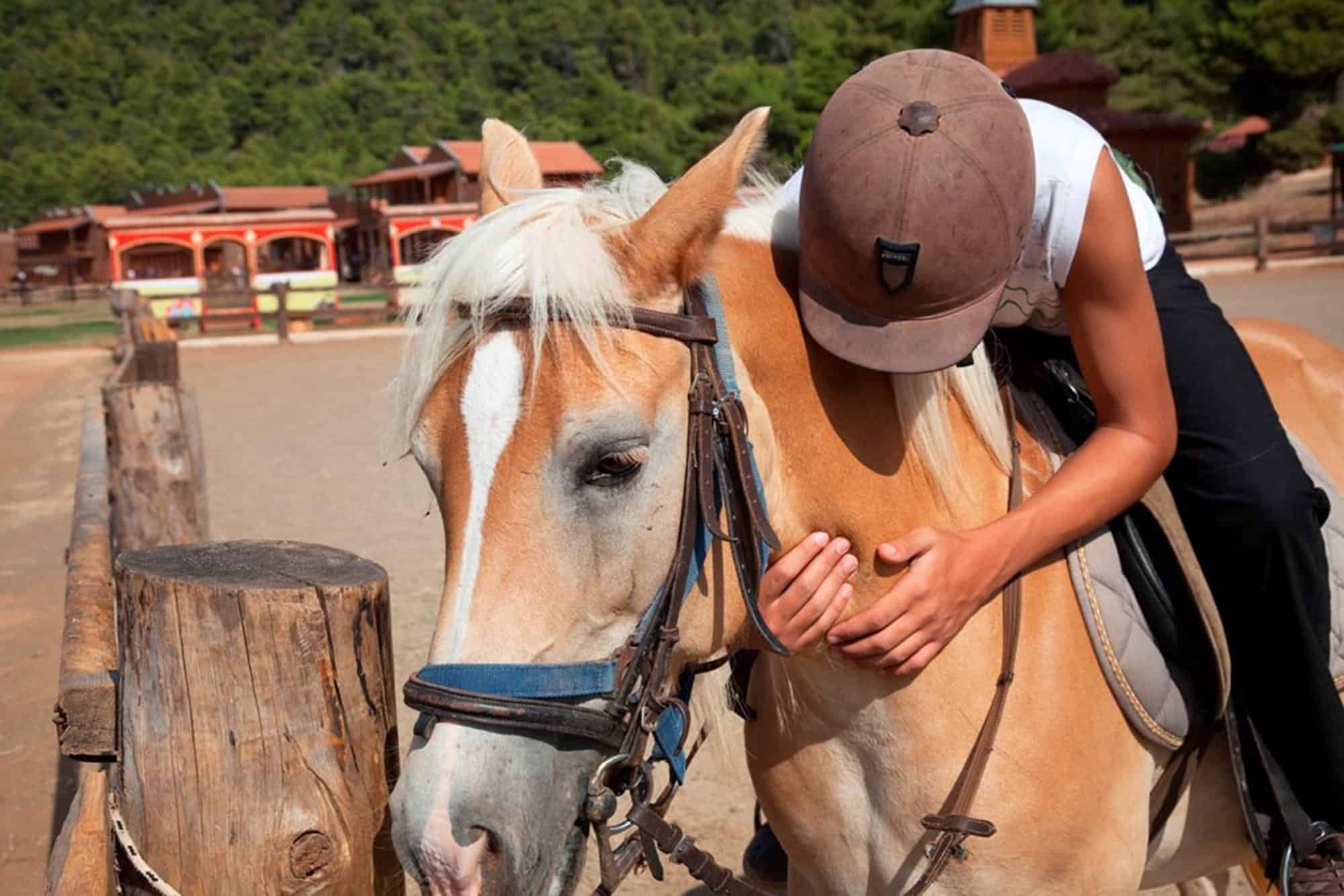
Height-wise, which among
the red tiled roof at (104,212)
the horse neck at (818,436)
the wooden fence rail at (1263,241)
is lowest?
the wooden fence rail at (1263,241)

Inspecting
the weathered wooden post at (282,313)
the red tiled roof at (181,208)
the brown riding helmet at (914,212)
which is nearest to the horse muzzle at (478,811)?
the brown riding helmet at (914,212)

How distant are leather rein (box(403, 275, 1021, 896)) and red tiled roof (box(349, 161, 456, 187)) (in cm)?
4597

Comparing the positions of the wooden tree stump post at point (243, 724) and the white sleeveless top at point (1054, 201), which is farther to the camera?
the white sleeveless top at point (1054, 201)

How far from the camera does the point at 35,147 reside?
97062 millimetres

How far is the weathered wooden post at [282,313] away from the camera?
83.9 feet

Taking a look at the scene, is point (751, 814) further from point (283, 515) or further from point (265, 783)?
point (283, 515)

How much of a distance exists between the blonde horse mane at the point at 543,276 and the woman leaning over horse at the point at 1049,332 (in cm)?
20

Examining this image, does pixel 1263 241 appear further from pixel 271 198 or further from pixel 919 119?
pixel 271 198

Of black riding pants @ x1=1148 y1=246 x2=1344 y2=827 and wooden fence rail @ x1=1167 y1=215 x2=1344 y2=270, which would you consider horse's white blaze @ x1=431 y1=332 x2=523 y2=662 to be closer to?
black riding pants @ x1=1148 y1=246 x2=1344 y2=827

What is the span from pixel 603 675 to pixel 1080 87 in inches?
1511

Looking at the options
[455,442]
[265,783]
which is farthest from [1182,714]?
[265,783]

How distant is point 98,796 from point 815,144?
2.17m

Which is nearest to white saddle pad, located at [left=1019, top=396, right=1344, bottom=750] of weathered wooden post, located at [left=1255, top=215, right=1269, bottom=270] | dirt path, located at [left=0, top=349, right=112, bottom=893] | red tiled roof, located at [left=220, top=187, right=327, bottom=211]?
dirt path, located at [left=0, top=349, right=112, bottom=893]

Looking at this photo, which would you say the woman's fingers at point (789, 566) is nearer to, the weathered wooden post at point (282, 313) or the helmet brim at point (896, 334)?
the helmet brim at point (896, 334)
